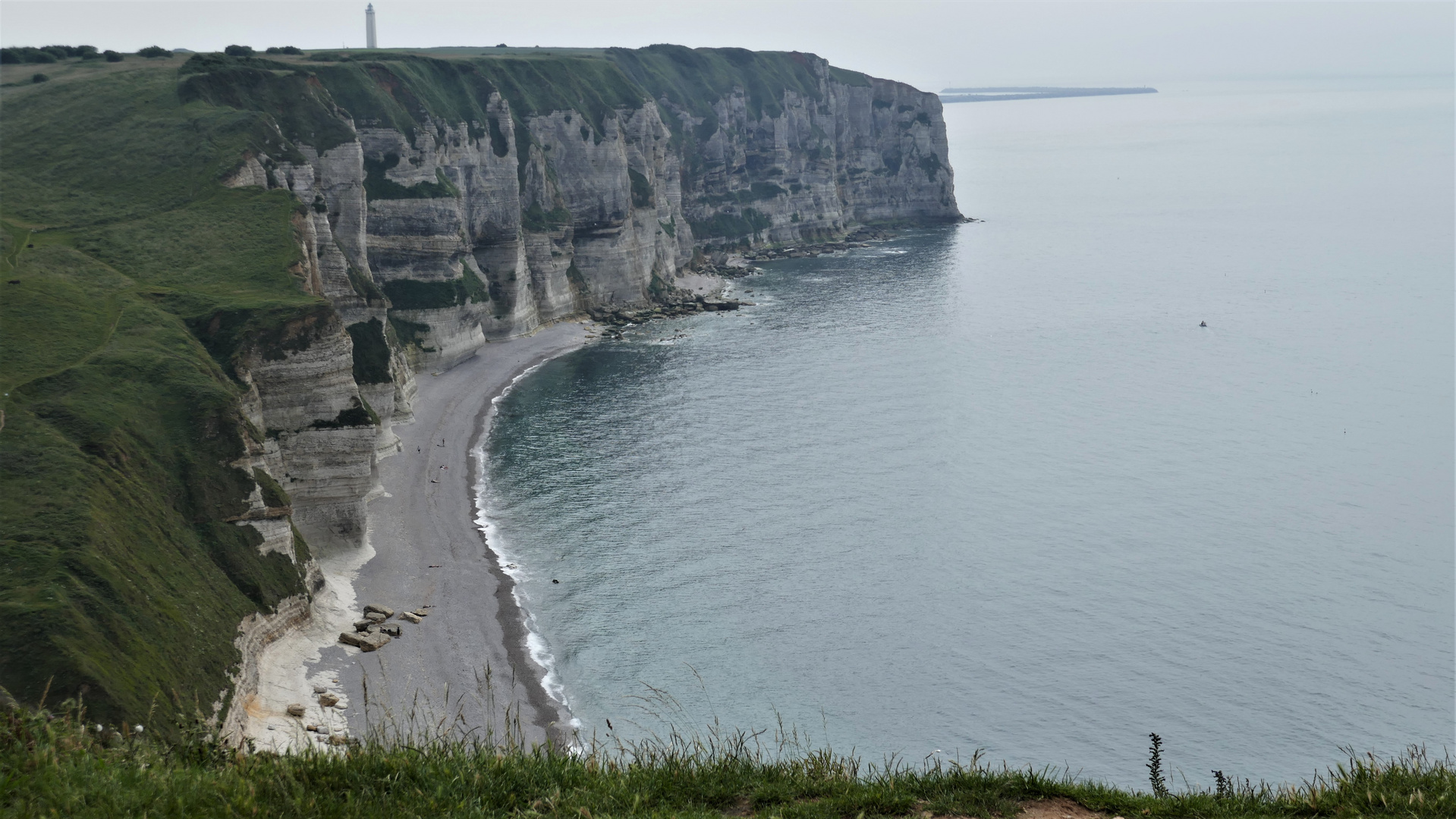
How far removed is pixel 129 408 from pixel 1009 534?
49.8 m

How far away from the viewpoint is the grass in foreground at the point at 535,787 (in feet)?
50.4

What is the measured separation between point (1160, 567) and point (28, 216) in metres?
73.7

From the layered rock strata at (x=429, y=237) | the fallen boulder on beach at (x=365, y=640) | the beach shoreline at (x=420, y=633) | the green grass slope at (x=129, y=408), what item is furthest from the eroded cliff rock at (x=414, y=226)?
the fallen boulder on beach at (x=365, y=640)

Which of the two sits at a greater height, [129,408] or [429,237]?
[429,237]

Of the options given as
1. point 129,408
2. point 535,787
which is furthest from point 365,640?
point 535,787

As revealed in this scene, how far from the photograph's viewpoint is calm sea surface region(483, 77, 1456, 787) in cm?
5009

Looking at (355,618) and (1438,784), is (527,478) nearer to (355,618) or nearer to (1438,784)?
(355,618)

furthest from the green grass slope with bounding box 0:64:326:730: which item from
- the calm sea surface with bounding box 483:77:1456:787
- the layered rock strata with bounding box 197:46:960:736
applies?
the calm sea surface with bounding box 483:77:1456:787

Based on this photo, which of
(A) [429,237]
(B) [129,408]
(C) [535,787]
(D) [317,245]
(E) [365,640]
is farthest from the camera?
(A) [429,237]

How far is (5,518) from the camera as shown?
1570 inches

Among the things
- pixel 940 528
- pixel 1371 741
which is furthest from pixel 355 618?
pixel 1371 741

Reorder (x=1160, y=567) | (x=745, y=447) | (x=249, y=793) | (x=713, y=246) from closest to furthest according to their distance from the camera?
1. (x=249, y=793)
2. (x=1160, y=567)
3. (x=745, y=447)
4. (x=713, y=246)

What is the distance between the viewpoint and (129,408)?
50.0 m

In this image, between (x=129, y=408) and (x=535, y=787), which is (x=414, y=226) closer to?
(x=129, y=408)
